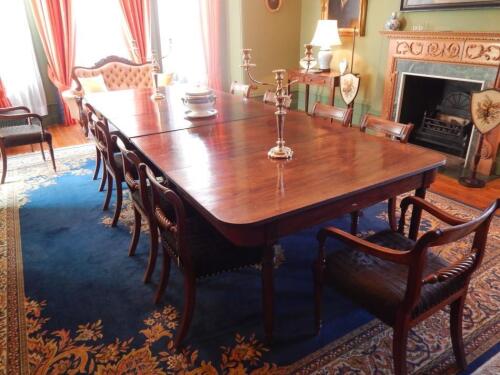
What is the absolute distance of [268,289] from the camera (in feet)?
4.86

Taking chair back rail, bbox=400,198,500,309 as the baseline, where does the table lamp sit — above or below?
above

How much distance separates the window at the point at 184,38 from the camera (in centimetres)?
549

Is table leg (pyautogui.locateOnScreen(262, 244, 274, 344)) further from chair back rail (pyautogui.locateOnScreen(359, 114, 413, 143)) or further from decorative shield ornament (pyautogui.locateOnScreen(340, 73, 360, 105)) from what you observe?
decorative shield ornament (pyautogui.locateOnScreen(340, 73, 360, 105))

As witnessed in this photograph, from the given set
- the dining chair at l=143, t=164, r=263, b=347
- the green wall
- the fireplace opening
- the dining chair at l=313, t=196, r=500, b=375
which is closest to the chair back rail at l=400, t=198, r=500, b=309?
the dining chair at l=313, t=196, r=500, b=375

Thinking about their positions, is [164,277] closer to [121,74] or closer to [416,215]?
[416,215]

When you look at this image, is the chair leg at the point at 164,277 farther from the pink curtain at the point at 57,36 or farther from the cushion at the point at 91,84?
the pink curtain at the point at 57,36

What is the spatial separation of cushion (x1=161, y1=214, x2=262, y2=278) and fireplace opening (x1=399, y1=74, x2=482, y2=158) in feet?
10.3

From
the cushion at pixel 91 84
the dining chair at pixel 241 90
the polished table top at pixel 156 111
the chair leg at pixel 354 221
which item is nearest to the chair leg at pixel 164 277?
the polished table top at pixel 156 111

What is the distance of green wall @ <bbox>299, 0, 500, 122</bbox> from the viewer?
3.47 metres

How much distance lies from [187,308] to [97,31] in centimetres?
500

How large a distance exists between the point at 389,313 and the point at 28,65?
5.46 meters

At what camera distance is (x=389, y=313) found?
1.27 m

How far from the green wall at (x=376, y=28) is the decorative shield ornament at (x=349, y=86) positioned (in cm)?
38

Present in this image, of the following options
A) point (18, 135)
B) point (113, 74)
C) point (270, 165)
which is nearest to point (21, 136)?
point (18, 135)
